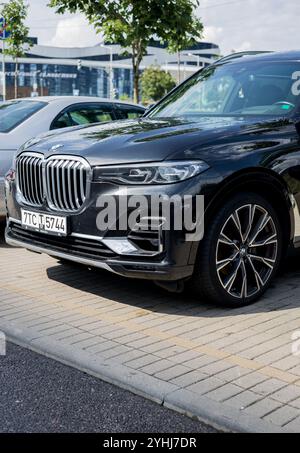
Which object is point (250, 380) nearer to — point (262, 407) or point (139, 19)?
point (262, 407)

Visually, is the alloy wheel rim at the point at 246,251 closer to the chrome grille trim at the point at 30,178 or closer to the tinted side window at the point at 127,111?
the chrome grille trim at the point at 30,178

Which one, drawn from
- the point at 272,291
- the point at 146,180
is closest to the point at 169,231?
the point at 146,180

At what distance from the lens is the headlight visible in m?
4.21

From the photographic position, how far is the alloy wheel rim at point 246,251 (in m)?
4.55

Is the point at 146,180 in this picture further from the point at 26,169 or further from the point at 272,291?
the point at 272,291

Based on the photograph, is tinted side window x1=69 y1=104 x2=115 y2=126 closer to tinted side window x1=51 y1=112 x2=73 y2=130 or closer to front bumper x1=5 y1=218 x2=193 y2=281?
tinted side window x1=51 y1=112 x2=73 y2=130

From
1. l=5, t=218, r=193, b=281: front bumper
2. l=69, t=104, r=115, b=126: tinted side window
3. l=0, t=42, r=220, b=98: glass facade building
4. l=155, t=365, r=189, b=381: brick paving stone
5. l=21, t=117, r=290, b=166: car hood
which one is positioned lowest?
l=155, t=365, r=189, b=381: brick paving stone

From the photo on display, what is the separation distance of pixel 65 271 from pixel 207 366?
2503 millimetres

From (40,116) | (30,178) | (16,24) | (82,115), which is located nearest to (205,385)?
(30,178)

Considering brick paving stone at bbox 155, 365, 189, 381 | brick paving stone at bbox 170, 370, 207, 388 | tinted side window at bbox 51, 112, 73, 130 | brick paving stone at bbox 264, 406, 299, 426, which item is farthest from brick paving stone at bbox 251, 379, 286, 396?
tinted side window at bbox 51, 112, 73, 130

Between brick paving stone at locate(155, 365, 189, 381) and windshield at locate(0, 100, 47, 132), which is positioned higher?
windshield at locate(0, 100, 47, 132)

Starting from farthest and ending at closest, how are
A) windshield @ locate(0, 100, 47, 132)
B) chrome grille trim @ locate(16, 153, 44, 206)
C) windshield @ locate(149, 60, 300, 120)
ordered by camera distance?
windshield @ locate(0, 100, 47, 132) < windshield @ locate(149, 60, 300, 120) < chrome grille trim @ locate(16, 153, 44, 206)

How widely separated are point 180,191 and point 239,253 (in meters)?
0.79
